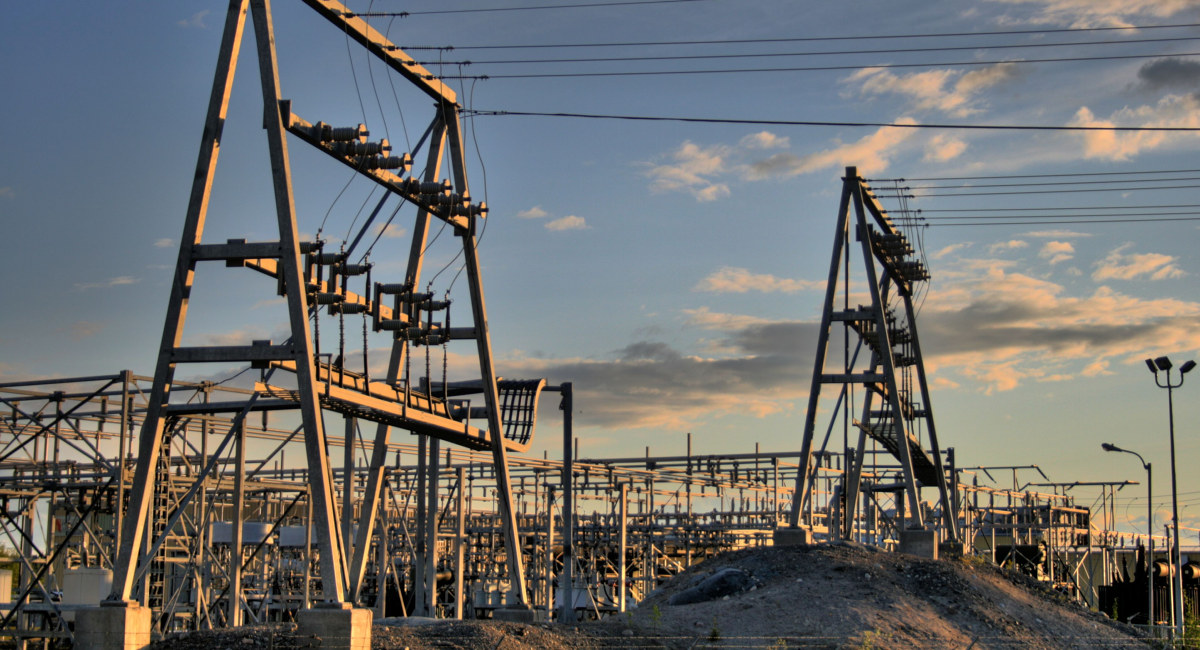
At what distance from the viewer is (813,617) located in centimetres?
1819

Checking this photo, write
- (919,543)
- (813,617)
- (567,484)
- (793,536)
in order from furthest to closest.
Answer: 1. (919,543)
2. (793,536)
3. (567,484)
4. (813,617)

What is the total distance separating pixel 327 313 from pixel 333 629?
4.49 m

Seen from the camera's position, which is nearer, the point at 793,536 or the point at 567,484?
the point at 567,484

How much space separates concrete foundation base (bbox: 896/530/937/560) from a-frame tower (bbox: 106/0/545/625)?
9.40 meters

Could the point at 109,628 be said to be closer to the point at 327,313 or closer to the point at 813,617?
the point at 327,313

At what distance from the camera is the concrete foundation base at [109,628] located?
531 inches

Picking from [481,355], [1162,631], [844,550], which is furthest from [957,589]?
[1162,631]

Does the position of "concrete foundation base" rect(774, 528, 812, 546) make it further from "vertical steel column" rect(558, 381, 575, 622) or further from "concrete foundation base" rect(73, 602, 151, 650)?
"concrete foundation base" rect(73, 602, 151, 650)

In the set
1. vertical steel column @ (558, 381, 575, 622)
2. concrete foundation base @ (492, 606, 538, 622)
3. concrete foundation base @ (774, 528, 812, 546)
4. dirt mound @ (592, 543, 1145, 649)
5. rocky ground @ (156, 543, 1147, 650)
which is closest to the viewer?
rocky ground @ (156, 543, 1147, 650)

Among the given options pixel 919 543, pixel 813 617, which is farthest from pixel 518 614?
pixel 919 543

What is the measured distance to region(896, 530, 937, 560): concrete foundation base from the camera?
2430 cm

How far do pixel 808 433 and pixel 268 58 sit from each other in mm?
13688

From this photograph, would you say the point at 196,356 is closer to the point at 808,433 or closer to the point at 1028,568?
the point at 808,433

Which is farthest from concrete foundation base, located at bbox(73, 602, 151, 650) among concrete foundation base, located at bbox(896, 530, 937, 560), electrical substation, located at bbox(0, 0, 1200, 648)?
concrete foundation base, located at bbox(896, 530, 937, 560)
